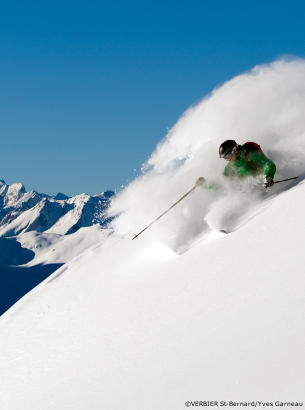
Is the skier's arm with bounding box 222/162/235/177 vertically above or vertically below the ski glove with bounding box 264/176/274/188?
above

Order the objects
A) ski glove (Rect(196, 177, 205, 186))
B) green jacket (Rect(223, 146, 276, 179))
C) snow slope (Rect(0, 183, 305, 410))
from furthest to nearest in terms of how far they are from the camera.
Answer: ski glove (Rect(196, 177, 205, 186))
green jacket (Rect(223, 146, 276, 179))
snow slope (Rect(0, 183, 305, 410))

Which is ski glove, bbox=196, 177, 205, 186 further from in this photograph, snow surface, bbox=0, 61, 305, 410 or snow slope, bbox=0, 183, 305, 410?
snow slope, bbox=0, 183, 305, 410

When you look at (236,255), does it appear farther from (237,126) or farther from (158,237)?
(237,126)

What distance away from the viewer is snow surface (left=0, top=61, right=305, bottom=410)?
2980 millimetres

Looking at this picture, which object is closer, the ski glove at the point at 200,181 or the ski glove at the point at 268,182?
the ski glove at the point at 268,182

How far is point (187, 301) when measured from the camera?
4.36 metres

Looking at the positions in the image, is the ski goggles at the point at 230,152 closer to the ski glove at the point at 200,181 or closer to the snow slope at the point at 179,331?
the ski glove at the point at 200,181

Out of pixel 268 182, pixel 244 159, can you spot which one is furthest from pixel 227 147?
pixel 268 182

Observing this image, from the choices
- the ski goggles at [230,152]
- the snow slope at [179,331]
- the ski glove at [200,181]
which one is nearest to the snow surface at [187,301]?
the snow slope at [179,331]

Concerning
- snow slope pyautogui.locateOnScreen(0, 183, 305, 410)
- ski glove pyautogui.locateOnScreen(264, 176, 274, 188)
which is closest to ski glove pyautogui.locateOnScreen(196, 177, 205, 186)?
ski glove pyautogui.locateOnScreen(264, 176, 274, 188)

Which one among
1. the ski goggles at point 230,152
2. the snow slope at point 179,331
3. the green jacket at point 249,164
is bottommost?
the snow slope at point 179,331

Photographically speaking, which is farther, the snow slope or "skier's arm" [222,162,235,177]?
"skier's arm" [222,162,235,177]

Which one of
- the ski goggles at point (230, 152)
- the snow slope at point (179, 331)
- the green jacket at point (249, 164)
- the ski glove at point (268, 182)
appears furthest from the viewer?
the ski goggles at point (230, 152)

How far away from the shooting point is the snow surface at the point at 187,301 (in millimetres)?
2980
